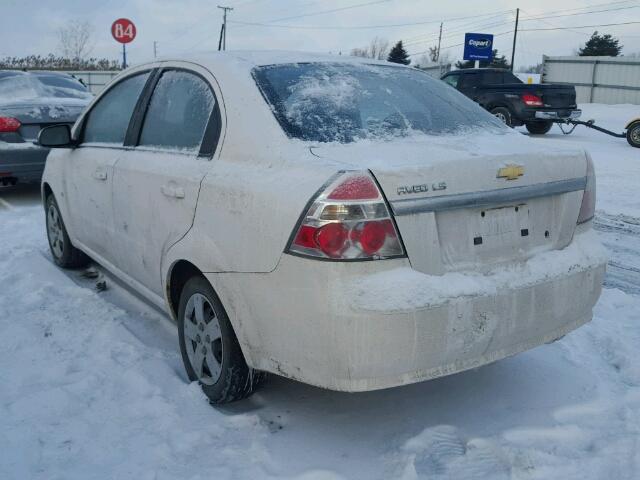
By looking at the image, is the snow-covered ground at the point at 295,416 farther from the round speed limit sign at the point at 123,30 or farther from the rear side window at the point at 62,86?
the round speed limit sign at the point at 123,30

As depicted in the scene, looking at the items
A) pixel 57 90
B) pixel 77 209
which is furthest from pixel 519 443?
pixel 57 90

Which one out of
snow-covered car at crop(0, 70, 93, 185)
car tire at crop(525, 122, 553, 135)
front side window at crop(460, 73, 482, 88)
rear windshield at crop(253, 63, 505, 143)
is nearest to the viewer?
rear windshield at crop(253, 63, 505, 143)

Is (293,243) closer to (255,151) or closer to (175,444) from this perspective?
→ (255,151)

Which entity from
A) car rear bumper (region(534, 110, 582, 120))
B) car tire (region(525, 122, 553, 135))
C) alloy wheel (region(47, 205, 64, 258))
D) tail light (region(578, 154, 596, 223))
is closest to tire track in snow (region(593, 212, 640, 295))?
tail light (region(578, 154, 596, 223))

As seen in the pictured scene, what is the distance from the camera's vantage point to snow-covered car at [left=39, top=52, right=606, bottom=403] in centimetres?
241

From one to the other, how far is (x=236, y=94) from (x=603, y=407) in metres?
2.28

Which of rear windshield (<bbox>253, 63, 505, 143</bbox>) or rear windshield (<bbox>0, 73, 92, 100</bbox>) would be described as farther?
rear windshield (<bbox>0, 73, 92, 100</bbox>)

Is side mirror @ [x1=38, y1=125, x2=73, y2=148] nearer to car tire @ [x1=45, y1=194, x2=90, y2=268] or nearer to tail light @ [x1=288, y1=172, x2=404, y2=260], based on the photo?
car tire @ [x1=45, y1=194, x2=90, y2=268]

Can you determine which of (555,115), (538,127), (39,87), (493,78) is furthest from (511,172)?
(493,78)

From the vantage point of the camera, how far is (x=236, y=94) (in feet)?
9.91

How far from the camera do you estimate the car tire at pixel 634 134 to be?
13.6 metres

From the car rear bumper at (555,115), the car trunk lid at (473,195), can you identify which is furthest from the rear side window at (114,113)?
the car rear bumper at (555,115)

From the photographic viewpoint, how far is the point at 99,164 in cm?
413

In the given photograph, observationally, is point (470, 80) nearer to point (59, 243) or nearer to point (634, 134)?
point (634, 134)
